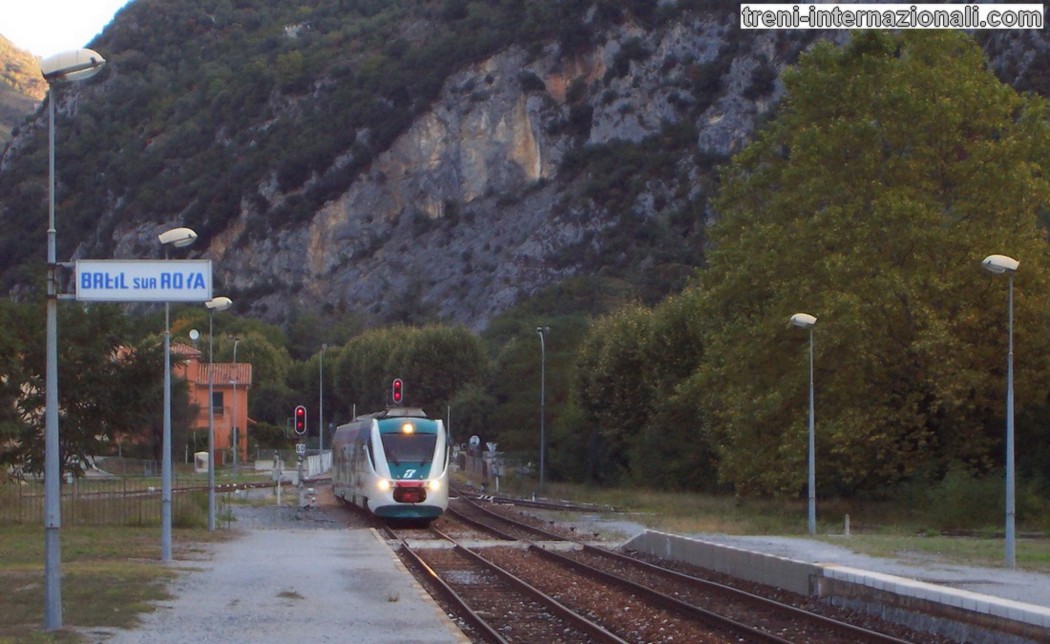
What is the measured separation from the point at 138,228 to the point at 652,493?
118 meters

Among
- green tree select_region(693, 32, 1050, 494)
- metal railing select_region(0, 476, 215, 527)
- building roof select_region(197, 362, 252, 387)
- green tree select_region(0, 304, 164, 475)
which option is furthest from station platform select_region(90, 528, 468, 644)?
building roof select_region(197, 362, 252, 387)

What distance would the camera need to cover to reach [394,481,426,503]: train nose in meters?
36.4

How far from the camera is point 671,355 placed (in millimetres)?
58812

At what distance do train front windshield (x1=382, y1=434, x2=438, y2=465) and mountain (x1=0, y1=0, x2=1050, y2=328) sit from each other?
67.3 meters

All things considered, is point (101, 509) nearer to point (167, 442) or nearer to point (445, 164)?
point (167, 442)

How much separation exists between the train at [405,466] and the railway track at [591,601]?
7.00m

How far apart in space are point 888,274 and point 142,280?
25695 millimetres

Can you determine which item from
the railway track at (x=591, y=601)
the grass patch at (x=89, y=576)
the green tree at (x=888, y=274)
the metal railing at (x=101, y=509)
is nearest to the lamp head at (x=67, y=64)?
the grass patch at (x=89, y=576)

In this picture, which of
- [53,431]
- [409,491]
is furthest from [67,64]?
[409,491]

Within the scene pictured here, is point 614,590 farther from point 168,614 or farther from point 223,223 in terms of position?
point 223,223

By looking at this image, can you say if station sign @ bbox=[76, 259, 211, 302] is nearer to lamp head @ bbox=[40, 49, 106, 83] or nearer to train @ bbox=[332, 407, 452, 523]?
lamp head @ bbox=[40, 49, 106, 83]

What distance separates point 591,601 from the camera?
62.7 feet

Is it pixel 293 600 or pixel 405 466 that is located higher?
pixel 405 466

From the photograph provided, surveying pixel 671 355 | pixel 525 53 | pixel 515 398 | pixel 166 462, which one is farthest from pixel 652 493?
pixel 525 53
